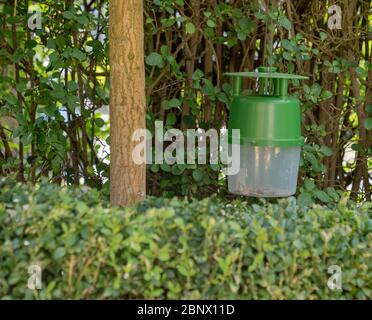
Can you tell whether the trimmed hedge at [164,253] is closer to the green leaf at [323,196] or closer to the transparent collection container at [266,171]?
the transparent collection container at [266,171]

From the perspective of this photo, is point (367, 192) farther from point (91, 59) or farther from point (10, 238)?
point (10, 238)

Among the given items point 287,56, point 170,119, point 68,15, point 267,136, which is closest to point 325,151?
point 287,56

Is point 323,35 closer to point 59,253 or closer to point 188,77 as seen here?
point 188,77

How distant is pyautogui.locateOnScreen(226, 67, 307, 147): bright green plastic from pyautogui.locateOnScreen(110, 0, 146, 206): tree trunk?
40 centimetres

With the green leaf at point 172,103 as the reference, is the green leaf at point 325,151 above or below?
below

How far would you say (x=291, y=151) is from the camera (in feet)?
10.1

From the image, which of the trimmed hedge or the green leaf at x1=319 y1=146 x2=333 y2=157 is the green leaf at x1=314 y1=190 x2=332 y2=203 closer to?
the green leaf at x1=319 y1=146 x2=333 y2=157

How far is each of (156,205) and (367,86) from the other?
6.62 feet

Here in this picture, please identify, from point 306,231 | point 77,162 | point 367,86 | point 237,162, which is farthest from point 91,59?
point 306,231

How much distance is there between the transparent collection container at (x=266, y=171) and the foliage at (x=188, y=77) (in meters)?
0.75

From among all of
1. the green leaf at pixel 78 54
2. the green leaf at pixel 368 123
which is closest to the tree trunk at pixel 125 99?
the green leaf at pixel 78 54

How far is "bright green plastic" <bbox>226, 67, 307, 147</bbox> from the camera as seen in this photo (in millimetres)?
2912

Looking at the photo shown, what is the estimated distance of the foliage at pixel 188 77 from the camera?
3846 millimetres

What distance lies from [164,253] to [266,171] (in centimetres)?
74
